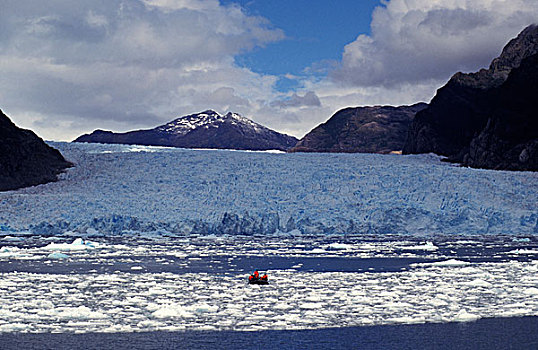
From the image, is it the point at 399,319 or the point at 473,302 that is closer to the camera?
the point at 399,319

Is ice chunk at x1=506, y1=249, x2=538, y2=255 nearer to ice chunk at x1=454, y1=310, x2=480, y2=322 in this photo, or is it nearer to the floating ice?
ice chunk at x1=454, y1=310, x2=480, y2=322

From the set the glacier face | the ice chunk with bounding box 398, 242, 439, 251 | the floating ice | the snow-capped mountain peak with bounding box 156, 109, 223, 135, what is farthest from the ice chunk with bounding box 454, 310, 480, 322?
the snow-capped mountain peak with bounding box 156, 109, 223, 135

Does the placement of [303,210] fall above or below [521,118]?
below

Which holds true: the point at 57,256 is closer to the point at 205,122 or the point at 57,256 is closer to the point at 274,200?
the point at 274,200

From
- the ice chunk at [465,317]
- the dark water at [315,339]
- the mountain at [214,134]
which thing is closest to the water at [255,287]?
the ice chunk at [465,317]

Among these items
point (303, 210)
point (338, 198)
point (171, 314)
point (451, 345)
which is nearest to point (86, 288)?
point (171, 314)

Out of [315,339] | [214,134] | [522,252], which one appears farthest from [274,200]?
[214,134]

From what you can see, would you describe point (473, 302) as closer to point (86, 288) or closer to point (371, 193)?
point (86, 288)
